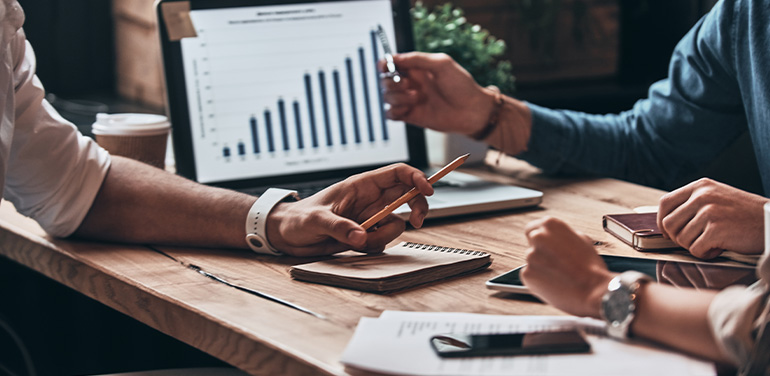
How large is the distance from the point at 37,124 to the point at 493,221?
2.13ft

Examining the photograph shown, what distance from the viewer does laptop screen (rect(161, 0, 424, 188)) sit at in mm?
1394

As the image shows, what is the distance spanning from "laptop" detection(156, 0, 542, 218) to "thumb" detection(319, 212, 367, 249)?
1.26 feet

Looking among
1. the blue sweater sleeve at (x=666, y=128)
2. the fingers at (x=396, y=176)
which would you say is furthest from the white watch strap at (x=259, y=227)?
the blue sweater sleeve at (x=666, y=128)

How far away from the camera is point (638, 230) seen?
1.01 meters

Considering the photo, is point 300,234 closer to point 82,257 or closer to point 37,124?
point 82,257

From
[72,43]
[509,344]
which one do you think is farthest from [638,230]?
[72,43]

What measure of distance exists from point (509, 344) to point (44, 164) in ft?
2.38

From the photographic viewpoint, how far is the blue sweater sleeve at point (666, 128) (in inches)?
54.5

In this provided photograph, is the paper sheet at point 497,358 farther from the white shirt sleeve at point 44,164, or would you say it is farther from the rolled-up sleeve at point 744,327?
the white shirt sleeve at point 44,164

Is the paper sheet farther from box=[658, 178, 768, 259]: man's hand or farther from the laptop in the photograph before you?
the laptop

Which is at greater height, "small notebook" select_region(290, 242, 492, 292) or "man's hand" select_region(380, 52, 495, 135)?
"man's hand" select_region(380, 52, 495, 135)

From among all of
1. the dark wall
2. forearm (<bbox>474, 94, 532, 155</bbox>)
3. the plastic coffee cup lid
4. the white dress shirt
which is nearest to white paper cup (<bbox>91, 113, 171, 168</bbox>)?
the plastic coffee cup lid

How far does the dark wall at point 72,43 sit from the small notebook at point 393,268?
6.07 ft

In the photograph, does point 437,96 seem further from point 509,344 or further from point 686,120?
point 509,344
